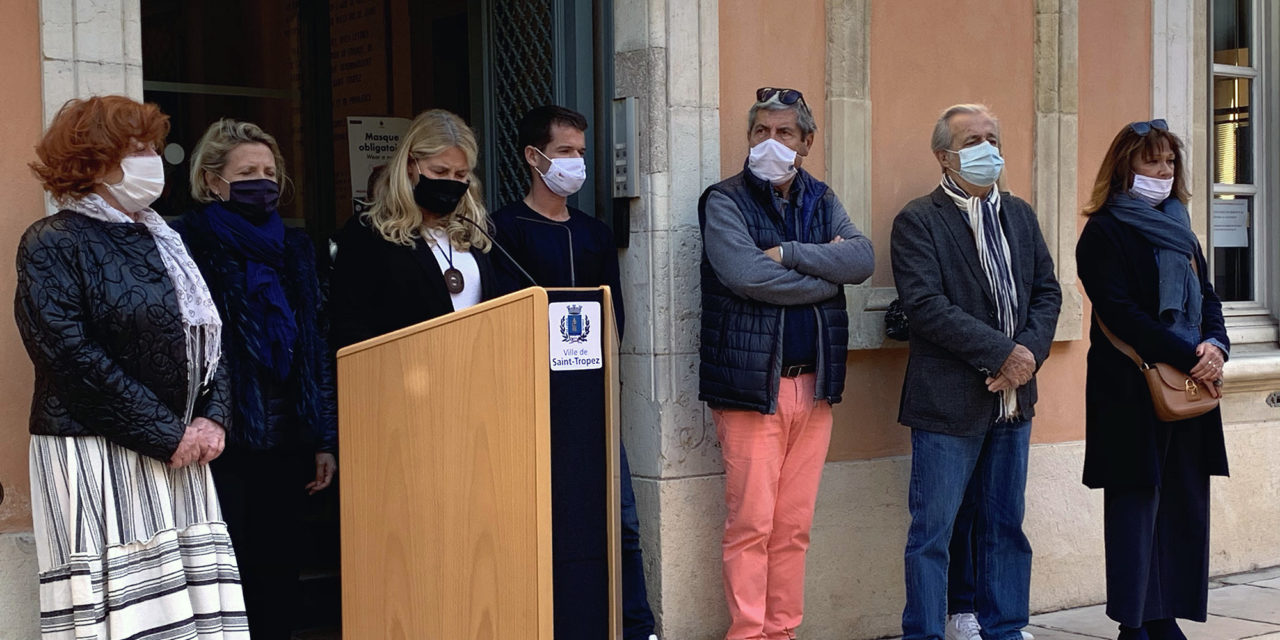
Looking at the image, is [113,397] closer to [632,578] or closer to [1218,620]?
[632,578]

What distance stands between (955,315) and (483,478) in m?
2.43

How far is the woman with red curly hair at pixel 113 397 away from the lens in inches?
139

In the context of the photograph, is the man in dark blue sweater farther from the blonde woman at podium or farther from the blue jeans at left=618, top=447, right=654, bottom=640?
the blonde woman at podium

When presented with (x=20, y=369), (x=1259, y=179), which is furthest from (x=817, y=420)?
(x=1259, y=179)

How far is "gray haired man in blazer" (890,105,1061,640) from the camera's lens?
522cm

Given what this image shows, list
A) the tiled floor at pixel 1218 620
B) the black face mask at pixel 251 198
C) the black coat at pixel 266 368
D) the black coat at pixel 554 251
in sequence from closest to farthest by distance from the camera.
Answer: the black coat at pixel 266 368
the black face mask at pixel 251 198
the black coat at pixel 554 251
the tiled floor at pixel 1218 620

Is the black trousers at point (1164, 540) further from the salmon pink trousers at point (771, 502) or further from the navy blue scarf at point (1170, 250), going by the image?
the salmon pink trousers at point (771, 502)

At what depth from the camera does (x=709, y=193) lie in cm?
513

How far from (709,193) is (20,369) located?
2318 mm

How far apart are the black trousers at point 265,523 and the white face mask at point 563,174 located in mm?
1261

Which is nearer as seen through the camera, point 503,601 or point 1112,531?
point 503,601

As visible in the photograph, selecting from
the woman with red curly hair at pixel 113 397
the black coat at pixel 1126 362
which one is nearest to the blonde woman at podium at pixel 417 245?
the woman with red curly hair at pixel 113 397

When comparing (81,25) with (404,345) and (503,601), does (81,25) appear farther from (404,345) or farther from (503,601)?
(503,601)

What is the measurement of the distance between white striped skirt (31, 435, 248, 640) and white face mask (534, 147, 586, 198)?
1.70 metres
